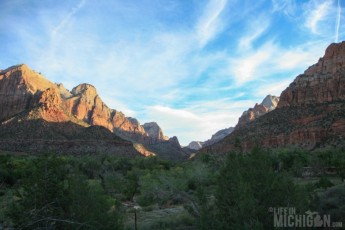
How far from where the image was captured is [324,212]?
14.7m

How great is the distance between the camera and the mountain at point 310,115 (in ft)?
291

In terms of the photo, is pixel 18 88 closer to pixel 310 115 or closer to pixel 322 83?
pixel 310 115

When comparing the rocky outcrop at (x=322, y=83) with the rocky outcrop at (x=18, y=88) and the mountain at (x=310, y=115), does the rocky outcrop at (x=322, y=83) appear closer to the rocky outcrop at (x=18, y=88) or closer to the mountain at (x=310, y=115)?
the mountain at (x=310, y=115)

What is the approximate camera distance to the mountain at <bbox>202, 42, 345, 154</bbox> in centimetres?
8869

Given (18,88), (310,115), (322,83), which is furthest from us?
(18,88)

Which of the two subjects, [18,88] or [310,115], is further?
[18,88]

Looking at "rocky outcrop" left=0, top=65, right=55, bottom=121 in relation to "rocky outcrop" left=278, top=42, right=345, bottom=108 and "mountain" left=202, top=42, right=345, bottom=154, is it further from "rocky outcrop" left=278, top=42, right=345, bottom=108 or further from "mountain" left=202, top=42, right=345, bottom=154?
"rocky outcrop" left=278, top=42, right=345, bottom=108

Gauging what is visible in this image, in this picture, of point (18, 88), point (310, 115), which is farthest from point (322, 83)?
point (18, 88)

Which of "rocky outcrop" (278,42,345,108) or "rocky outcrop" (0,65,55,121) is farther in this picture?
"rocky outcrop" (0,65,55,121)

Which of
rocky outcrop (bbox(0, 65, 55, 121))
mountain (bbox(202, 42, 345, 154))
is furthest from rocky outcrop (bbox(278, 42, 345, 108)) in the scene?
rocky outcrop (bbox(0, 65, 55, 121))

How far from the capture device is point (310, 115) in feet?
322

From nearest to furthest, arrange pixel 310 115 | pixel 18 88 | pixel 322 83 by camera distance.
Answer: pixel 310 115
pixel 322 83
pixel 18 88

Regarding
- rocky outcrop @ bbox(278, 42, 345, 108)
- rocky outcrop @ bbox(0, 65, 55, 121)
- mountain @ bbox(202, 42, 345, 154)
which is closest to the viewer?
mountain @ bbox(202, 42, 345, 154)

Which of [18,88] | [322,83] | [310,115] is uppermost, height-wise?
[18,88]
